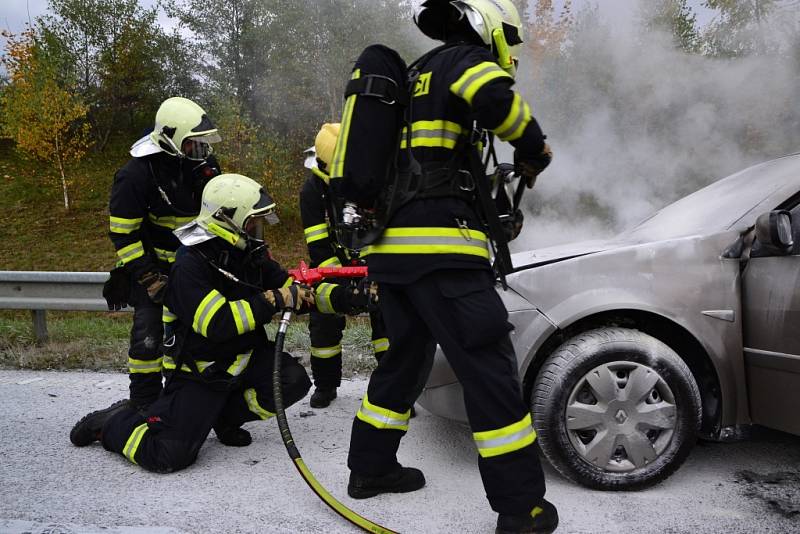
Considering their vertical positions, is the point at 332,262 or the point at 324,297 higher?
the point at 332,262

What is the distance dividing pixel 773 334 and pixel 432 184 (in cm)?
152

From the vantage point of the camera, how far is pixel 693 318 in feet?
9.48

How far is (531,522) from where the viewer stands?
99.8 inches

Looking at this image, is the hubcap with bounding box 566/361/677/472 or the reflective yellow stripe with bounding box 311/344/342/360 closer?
the hubcap with bounding box 566/361/677/472

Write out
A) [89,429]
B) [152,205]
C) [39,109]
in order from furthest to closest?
[39,109], [152,205], [89,429]

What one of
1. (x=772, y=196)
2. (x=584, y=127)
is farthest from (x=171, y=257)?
(x=584, y=127)

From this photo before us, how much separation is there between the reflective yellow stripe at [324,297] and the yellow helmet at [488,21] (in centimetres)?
132

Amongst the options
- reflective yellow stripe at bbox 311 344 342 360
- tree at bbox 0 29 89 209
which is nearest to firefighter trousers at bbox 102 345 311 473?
reflective yellow stripe at bbox 311 344 342 360

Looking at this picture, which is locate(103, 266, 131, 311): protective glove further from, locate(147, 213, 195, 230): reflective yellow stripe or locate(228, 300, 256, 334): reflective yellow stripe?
locate(228, 300, 256, 334): reflective yellow stripe

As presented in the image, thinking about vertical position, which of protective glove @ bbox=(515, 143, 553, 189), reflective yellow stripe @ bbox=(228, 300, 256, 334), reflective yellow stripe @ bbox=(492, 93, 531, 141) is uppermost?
reflective yellow stripe @ bbox=(492, 93, 531, 141)

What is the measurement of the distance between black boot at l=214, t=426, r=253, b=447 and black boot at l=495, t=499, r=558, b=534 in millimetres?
1583

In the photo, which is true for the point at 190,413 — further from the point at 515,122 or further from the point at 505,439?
the point at 515,122

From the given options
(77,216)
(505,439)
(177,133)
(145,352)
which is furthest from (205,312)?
(77,216)

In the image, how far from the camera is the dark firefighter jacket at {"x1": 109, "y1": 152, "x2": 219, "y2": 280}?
12.8 feet
